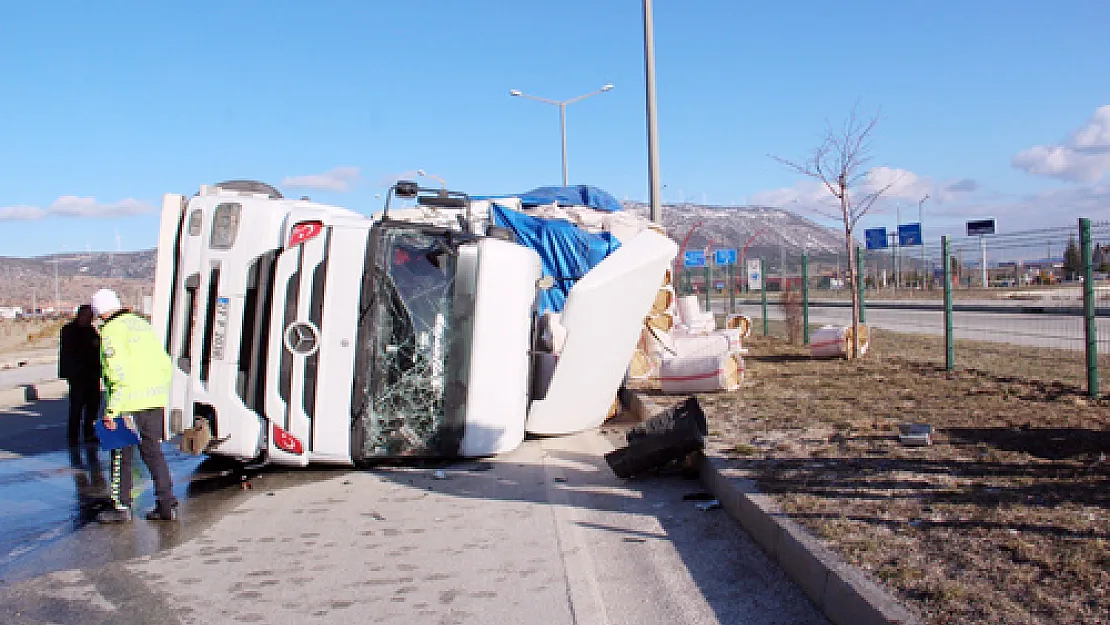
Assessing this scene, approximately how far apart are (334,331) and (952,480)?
464cm

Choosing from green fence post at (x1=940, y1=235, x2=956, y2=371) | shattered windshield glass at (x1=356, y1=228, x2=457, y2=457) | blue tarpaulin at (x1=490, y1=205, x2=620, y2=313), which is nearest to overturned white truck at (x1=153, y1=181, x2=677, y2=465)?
shattered windshield glass at (x1=356, y1=228, x2=457, y2=457)

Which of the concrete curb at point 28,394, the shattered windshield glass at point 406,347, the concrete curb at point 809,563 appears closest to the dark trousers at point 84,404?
the shattered windshield glass at point 406,347

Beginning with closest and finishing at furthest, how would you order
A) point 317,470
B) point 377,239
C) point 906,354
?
point 377,239 → point 317,470 → point 906,354

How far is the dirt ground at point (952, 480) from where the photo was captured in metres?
3.68

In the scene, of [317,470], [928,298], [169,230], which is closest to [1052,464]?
[317,470]

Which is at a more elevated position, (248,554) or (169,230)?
(169,230)

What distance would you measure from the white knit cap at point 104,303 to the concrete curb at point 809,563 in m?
4.63

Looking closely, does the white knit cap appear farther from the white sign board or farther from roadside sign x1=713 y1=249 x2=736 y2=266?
roadside sign x1=713 y1=249 x2=736 y2=266

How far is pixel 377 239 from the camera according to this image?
7.13 meters

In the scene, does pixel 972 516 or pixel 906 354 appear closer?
pixel 972 516

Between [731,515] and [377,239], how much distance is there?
3.58 m

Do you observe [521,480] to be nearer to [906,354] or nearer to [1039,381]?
[1039,381]

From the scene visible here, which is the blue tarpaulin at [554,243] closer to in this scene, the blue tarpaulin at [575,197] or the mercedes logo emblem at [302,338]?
the blue tarpaulin at [575,197]

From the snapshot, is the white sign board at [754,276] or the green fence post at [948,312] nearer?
the green fence post at [948,312]
